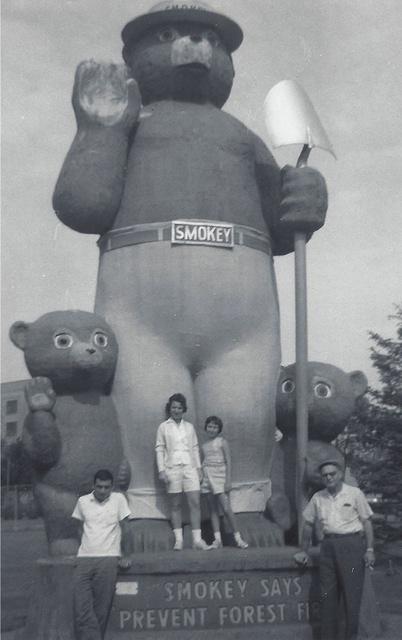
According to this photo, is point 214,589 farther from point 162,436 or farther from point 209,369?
point 209,369

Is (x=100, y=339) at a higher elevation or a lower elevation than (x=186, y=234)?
lower

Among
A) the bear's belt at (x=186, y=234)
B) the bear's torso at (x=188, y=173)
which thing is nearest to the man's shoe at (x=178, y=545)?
the bear's belt at (x=186, y=234)

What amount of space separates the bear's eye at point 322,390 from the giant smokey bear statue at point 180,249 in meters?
0.29

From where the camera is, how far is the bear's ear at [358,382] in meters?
5.86

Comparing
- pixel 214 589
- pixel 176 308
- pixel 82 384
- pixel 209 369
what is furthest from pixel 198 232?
pixel 214 589

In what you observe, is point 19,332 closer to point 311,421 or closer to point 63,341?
point 63,341

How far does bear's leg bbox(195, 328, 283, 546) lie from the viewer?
5.41 metres

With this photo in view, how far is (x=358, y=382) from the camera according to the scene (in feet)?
19.3

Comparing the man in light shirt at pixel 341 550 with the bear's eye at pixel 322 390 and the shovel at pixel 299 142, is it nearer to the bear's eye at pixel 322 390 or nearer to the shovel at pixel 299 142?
the shovel at pixel 299 142

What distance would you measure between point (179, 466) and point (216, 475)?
0.88 feet

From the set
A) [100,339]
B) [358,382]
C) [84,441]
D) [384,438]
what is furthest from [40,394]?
[384,438]

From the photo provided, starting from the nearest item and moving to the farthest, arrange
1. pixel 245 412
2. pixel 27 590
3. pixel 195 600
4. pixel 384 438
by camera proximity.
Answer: pixel 195 600 → pixel 245 412 → pixel 27 590 → pixel 384 438

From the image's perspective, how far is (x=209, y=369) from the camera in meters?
5.48

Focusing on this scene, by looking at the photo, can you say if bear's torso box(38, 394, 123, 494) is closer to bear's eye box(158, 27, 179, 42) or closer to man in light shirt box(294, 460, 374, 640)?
man in light shirt box(294, 460, 374, 640)
